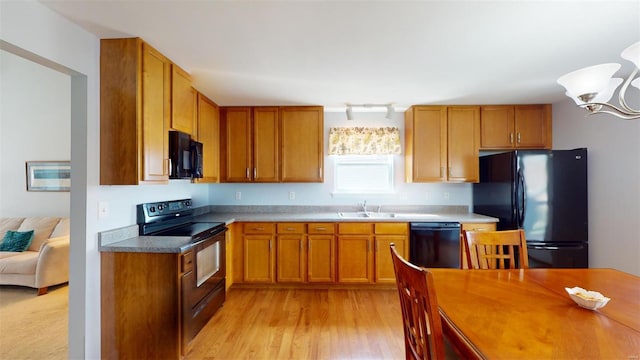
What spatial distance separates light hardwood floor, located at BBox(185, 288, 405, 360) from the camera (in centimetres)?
209

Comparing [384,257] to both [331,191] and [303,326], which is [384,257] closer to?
[331,191]

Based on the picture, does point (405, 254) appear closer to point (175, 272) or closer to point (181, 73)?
point (175, 272)

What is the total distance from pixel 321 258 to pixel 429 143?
2026mm

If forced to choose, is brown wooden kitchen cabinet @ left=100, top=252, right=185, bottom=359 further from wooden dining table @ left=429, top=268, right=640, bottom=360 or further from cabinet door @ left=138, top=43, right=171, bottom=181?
wooden dining table @ left=429, top=268, right=640, bottom=360

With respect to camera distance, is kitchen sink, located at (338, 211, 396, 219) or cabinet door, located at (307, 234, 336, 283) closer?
cabinet door, located at (307, 234, 336, 283)

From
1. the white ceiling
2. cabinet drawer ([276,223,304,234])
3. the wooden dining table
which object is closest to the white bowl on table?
the wooden dining table

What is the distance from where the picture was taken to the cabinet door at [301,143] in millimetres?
3496

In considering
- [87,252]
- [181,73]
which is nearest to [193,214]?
[87,252]

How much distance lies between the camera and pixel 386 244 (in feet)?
10.5

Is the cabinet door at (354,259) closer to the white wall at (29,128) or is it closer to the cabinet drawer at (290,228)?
the cabinet drawer at (290,228)

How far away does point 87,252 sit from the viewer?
1.79 meters

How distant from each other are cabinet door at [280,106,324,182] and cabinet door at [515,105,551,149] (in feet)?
8.30

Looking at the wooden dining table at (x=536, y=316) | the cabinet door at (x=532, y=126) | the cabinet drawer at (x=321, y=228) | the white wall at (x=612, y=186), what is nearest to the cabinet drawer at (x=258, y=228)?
the cabinet drawer at (x=321, y=228)

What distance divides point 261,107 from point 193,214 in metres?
1.62
